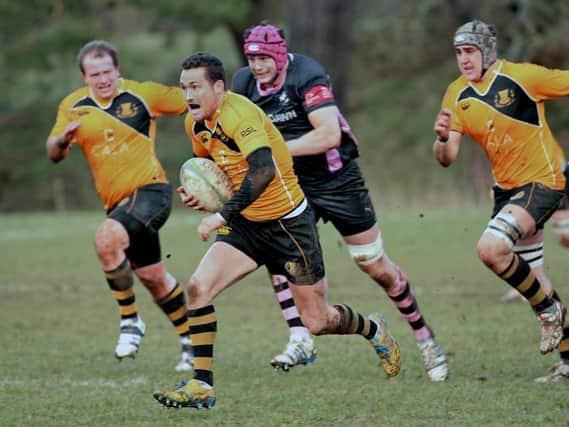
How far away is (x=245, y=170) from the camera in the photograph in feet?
22.0

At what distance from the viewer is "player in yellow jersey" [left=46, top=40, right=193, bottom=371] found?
27.0ft

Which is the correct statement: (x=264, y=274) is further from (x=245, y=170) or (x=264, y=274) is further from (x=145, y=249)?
(x=245, y=170)

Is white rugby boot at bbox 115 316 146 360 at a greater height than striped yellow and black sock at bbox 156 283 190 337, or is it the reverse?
striped yellow and black sock at bbox 156 283 190 337

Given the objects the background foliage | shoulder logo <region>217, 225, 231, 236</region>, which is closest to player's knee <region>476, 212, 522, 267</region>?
shoulder logo <region>217, 225, 231, 236</region>

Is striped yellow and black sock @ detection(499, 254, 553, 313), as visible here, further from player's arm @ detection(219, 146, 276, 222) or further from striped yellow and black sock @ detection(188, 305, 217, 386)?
striped yellow and black sock @ detection(188, 305, 217, 386)

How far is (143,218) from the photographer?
822cm

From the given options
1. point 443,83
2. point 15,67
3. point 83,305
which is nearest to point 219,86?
point 83,305

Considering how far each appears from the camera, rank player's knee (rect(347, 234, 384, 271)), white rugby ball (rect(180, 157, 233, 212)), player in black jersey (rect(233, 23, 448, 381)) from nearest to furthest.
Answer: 1. white rugby ball (rect(180, 157, 233, 212))
2. player in black jersey (rect(233, 23, 448, 381))
3. player's knee (rect(347, 234, 384, 271))

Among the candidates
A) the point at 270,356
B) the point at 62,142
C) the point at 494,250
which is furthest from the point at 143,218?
the point at 494,250

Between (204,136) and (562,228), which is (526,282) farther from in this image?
(204,136)

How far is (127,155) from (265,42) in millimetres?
1456

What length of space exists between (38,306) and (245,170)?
550 cm

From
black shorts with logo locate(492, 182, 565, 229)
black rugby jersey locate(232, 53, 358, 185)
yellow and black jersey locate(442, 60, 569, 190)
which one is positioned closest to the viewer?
black shorts with logo locate(492, 182, 565, 229)

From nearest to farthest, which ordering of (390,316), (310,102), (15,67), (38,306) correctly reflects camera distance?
(310,102) < (390,316) < (38,306) < (15,67)
